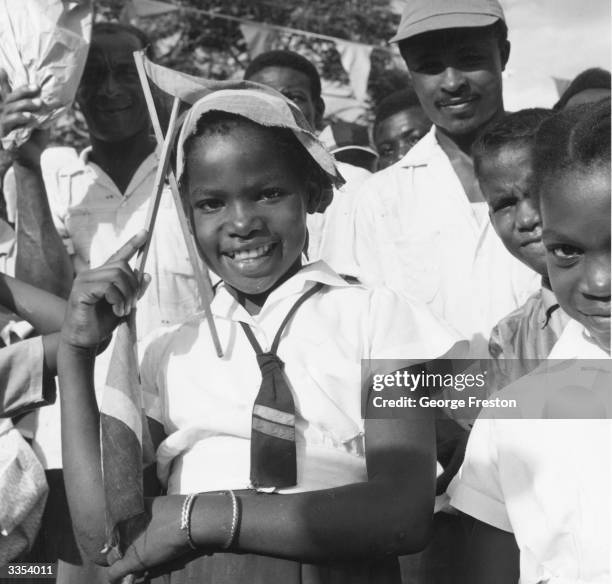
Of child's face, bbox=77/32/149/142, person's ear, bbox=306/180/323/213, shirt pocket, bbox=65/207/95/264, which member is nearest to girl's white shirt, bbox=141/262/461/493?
person's ear, bbox=306/180/323/213

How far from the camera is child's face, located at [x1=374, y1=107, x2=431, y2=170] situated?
4.62 meters

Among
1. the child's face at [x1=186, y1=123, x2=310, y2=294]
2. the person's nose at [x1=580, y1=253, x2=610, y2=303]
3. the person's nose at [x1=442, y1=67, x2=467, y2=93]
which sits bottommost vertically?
the person's nose at [x1=580, y1=253, x2=610, y2=303]

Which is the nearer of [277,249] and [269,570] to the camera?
[269,570]

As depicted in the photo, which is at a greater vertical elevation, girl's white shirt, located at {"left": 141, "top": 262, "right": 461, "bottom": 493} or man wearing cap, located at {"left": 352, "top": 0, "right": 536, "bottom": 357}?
man wearing cap, located at {"left": 352, "top": 0, "right": 536, "bottom": 357}

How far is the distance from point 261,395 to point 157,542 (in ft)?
1.04

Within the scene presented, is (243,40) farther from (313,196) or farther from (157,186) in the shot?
(157,186)

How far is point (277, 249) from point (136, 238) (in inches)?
11.2

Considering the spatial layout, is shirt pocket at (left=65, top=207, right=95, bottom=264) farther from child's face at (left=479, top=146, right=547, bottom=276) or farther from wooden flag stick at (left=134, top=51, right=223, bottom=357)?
child's face at (left=479, top=146, right=547, bottom=276)

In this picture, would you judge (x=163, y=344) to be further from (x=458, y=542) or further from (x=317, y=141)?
(x=458, y=542)

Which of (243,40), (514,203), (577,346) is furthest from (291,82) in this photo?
(243,40)

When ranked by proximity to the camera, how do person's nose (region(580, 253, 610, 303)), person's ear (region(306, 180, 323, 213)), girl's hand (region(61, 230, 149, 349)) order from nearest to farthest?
person's nose (region(580, 253, 610, 303)) < girl's hand (region(61, 230, 149, 349)) < person's ear (region(306, 180, 323, 213))

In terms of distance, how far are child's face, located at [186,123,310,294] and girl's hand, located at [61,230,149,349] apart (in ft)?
0.67

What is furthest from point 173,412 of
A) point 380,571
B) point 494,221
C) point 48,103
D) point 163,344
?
point 48,103

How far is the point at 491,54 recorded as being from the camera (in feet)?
10.1
